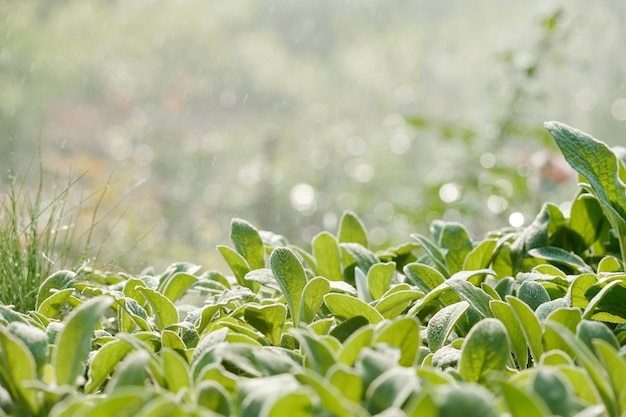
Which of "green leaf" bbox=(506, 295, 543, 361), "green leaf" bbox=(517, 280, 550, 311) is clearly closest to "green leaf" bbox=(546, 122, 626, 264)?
"green leaf" bbox=(517, 280, 550, 311)

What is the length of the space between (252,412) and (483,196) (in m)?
2.62

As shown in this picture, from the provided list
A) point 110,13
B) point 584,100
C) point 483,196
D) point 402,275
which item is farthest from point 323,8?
point 402,275

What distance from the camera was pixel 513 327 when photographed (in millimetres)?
734

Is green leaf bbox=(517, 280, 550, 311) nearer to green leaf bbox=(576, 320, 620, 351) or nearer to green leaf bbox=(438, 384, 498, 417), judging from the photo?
green leaf bbox=(576, 320, 620, 351)

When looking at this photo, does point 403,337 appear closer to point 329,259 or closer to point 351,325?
point 351,325

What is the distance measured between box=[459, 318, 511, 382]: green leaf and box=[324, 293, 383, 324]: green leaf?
0.50 feet

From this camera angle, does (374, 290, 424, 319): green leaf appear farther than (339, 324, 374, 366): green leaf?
Yes

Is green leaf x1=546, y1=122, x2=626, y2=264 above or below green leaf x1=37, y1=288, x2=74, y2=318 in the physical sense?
above

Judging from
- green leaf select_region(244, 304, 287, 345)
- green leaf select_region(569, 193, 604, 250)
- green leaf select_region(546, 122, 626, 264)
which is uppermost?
green leaf select_region(546, 122, 626, 264)

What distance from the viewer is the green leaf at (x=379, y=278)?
0.91 m

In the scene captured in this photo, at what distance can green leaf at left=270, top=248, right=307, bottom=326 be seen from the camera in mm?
825

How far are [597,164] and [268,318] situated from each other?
15.9 inches

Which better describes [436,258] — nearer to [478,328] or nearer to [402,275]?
[402,275]

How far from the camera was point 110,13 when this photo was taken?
9109mm
